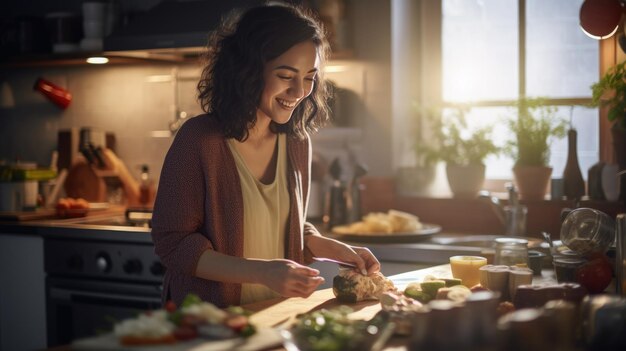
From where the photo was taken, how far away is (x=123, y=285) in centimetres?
353

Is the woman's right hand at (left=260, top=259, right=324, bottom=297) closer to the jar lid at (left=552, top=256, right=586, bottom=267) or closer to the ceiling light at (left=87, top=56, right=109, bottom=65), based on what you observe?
the jar lid at (left=552, top=256, right=586, bottom=267)

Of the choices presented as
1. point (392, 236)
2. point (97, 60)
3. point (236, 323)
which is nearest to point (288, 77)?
point (236, 323)

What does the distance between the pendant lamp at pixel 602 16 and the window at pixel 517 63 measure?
3.34 feet

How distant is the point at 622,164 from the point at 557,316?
6.47 feet

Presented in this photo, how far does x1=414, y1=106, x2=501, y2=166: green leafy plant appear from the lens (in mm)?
3656

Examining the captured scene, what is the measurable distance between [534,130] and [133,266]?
1.77 metres

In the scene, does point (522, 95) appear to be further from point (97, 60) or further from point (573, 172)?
point (97, 60)

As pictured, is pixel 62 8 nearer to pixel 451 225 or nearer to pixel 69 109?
pixel 69 109

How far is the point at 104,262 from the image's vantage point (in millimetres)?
3543

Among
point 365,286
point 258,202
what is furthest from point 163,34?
point 365,286

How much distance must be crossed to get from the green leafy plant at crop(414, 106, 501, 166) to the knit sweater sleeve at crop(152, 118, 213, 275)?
5.94 ft

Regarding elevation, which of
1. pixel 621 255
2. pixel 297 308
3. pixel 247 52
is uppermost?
pixel 247 52

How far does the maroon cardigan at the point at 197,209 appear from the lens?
205 cm

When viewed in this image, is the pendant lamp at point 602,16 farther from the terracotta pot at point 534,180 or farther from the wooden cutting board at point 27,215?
the wooden cutting board at point 27,215
